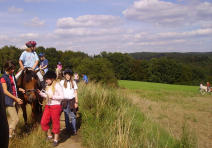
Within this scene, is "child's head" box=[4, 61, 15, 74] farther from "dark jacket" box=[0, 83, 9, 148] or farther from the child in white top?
"dark jacket" box=[0, 83, 9, 148]

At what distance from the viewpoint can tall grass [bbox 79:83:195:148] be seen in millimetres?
3927

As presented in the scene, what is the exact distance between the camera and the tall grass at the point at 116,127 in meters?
3.93

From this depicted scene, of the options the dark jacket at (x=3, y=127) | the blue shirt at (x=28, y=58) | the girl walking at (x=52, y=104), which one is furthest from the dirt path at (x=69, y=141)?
the dark jacket at (x=3, y=127)

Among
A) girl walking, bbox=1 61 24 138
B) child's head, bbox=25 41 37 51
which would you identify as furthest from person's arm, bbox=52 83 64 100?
child's head, bbox=25 41 37 51

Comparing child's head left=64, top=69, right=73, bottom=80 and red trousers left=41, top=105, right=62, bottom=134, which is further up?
child's head left=64, top=69, right=73, bottom=80

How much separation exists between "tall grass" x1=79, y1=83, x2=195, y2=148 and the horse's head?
159 cm

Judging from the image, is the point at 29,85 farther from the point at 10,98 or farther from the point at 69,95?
the point at 69,95

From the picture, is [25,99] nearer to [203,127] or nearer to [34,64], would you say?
[34,64]

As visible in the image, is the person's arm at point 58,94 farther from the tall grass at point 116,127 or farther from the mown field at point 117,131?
the tall grass at point 116,127

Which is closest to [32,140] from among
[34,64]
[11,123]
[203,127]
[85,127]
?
[11,123]

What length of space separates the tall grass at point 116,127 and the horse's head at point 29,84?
159cm

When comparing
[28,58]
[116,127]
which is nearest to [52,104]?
[116,127]

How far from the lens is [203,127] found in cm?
1075

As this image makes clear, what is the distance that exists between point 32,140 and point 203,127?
367 inches
